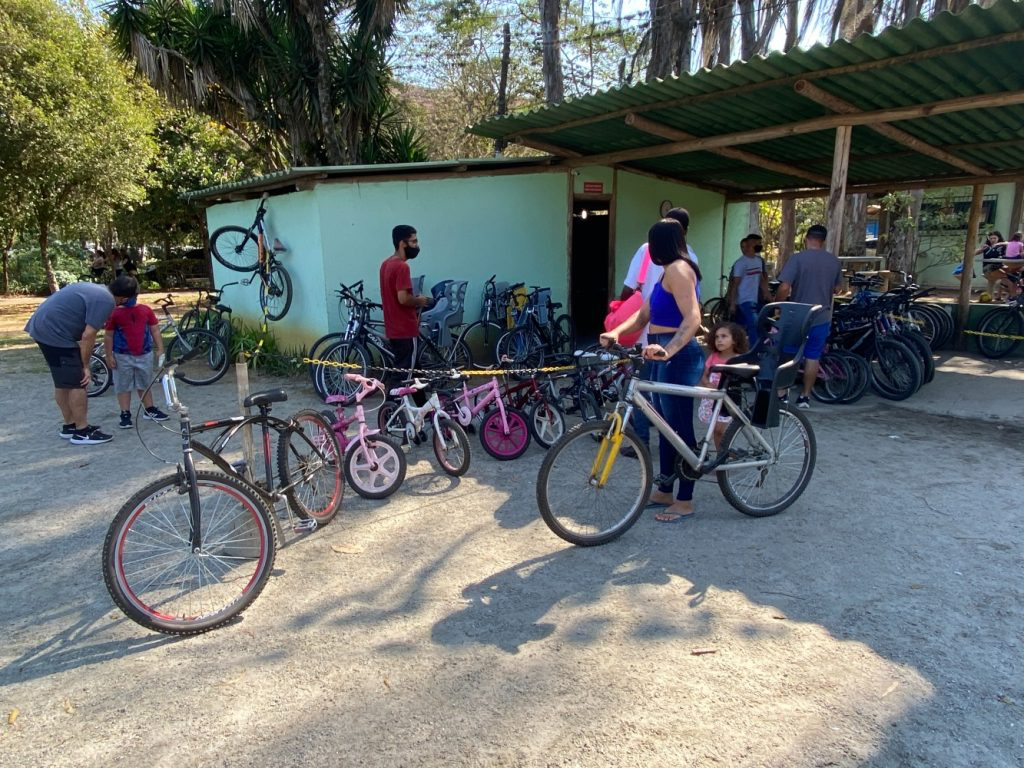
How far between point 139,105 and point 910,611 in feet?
68.2

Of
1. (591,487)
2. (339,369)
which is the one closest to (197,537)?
(591,487)

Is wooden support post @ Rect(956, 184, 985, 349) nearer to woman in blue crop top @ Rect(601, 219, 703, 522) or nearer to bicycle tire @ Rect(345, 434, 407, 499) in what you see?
woman in blue crop top @ Rect(601, 219, 703, 522)

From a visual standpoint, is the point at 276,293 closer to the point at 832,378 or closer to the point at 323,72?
the point at 323,72

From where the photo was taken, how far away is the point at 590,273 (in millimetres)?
11297

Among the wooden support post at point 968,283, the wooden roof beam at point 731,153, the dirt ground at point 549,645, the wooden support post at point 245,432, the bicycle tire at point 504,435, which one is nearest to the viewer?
the dirt ground at point 549,645

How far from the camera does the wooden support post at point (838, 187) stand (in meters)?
6.55

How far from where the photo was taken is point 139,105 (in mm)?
17609

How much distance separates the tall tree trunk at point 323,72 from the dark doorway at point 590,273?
496cm

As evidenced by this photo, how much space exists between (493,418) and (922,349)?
5068mm

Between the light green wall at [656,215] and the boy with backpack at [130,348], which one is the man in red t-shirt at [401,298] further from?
the light green wall at [656,215]

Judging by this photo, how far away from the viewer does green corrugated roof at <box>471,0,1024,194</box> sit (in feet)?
16.1

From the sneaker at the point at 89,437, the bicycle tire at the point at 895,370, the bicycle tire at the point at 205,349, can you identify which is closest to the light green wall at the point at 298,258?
the bicycle tire at the point at 205,349

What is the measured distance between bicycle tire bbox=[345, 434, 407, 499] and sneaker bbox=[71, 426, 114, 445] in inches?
115

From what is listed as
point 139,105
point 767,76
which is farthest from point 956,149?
point 139,105
